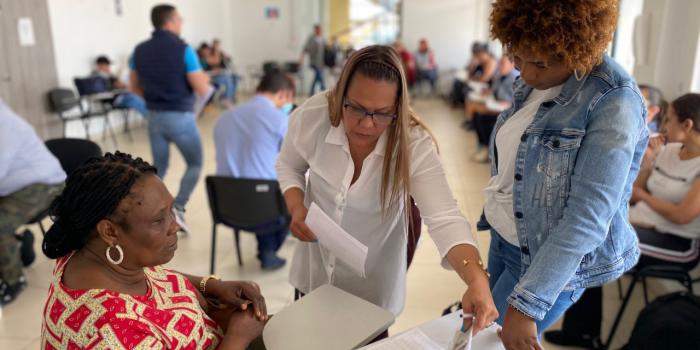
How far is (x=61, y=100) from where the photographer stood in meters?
6.04

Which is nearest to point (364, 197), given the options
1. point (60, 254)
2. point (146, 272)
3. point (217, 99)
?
point (146, 272)

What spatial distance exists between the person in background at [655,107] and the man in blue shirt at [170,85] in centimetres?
293

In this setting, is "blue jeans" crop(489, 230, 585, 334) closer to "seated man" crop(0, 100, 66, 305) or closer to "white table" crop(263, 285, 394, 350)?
"white table" crop(263, 285, 394, 350)

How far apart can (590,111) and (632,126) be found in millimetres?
86

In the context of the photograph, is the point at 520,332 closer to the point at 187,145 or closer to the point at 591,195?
the point at 591,195

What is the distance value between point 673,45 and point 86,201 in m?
3.40

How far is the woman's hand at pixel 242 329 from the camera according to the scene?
1213mm

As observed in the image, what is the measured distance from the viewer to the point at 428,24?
1250 centimetres

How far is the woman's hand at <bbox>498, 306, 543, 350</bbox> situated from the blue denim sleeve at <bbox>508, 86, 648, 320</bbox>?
2cm

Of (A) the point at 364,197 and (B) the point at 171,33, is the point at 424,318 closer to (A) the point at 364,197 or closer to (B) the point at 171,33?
(A) the point at 364,197

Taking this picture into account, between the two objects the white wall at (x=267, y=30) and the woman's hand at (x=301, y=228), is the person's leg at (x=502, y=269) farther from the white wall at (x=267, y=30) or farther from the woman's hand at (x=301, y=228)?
the white wall at (x=267, y=30)

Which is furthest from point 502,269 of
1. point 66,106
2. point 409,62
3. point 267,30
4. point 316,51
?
point 267,30

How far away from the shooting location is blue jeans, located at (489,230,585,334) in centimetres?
129

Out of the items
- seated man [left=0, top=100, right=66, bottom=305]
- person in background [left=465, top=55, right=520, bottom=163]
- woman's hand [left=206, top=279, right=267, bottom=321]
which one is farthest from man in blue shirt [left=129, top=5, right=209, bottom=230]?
person in background [left=465, top=55, right=520, bottom=163]
